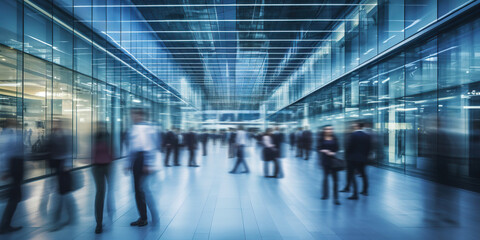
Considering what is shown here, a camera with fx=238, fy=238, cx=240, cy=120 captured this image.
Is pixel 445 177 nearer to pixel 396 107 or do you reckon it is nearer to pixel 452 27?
pixel 452 27

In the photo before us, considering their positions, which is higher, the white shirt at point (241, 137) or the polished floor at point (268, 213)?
the white shirt at point (241, 137)

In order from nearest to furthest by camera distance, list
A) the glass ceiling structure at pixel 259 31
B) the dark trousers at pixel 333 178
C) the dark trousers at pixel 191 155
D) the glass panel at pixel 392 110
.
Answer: the dark trousers at pixel 333 178 → the glass panel at pixel 392 110 → the glass ceiling structure at pixel 259 31 → the dark trousers at pixel 191 155

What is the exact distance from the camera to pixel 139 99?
16016mm

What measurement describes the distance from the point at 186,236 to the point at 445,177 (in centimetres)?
485

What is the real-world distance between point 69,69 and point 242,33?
31.2 feet

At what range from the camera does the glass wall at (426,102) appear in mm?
4652

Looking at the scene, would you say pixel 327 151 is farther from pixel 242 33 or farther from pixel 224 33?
pixel 224 33

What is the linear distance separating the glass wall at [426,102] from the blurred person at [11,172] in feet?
23.7

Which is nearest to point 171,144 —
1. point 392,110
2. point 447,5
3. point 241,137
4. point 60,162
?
point 241,137

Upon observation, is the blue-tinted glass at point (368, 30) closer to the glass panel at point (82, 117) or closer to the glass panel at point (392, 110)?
the glass panel at point (392, 110)

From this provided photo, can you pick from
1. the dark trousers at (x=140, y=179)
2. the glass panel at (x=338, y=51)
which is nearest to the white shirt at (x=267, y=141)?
the dark trousers at (x=140, y=179)

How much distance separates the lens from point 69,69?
9.70 m

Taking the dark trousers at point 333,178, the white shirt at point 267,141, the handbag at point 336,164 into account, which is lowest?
the dark trousers at point 333,178

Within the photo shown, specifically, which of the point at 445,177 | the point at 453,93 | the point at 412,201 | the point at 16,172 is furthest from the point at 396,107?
the point at 16,172
